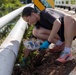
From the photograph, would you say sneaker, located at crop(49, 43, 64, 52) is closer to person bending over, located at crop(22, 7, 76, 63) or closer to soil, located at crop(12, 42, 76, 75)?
person bending over, located at crop(22, 7, 76, 63)

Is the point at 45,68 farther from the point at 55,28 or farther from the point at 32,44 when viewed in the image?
the point at 55,28

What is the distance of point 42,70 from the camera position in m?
3.95

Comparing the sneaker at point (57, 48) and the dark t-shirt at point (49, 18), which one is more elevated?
the dark t-shirt at point (49, 18)

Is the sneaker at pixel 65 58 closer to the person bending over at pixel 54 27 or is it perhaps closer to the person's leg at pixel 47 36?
the person bending over at pixel 54 27

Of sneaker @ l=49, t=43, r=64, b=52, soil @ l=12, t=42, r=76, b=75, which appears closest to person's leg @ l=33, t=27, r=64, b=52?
sneaker @ l=49, t=43, r=64, b=52

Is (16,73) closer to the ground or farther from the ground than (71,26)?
closer to the ground

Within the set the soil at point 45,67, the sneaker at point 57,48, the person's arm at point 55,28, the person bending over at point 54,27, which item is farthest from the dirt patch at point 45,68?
the person's arm at point 55,28

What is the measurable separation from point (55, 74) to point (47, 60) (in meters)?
0.67

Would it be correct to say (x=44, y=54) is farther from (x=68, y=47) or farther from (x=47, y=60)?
(x=68, y=47)

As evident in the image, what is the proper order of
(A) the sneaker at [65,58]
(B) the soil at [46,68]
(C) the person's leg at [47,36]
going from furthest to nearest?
(C) the person's leg at [47,36], (A) the sneaker at [65,58], (B) the soil at [46,68]

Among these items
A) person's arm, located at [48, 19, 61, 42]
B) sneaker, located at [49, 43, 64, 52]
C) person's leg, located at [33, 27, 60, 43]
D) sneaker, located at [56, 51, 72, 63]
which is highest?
person's arm, located at [48, 19, 61, 42]

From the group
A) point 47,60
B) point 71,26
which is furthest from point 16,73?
point 71,26

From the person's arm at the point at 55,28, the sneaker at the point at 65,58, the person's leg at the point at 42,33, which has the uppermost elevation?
the person's arm at the point at 55,28

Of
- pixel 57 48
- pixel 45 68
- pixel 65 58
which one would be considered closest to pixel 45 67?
pixel 45 68
